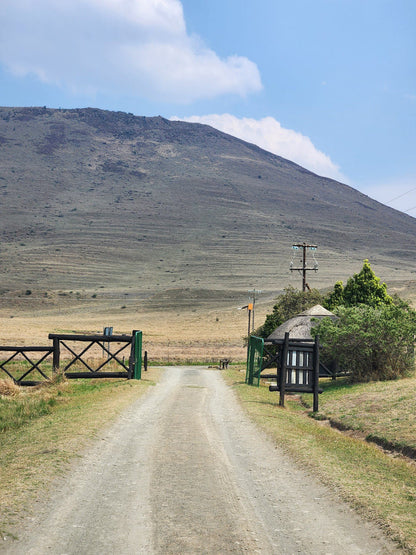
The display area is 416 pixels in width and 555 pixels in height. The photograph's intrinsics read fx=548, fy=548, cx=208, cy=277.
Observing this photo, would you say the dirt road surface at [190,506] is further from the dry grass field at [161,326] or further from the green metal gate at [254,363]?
the dry grass field at [161,326]

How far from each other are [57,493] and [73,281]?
149003mm

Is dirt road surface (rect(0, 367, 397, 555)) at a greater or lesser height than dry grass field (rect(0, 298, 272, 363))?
greater

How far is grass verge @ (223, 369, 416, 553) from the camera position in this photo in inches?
293

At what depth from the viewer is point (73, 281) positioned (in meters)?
153

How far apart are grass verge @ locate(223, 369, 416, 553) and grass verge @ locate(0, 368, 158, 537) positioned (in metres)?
4.49

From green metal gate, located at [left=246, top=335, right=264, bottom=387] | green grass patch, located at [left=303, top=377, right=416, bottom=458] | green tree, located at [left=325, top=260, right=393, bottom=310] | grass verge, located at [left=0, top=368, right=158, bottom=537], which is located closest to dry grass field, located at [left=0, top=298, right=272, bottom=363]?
green tree, located at [left=325, top=260, right=393, bottom=310]

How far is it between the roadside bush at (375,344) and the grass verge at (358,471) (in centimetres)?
1064

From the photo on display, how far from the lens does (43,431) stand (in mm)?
13211

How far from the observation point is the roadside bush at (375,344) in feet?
85.5

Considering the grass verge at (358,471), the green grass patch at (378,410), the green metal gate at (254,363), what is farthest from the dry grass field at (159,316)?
the grass verge at (358,471)

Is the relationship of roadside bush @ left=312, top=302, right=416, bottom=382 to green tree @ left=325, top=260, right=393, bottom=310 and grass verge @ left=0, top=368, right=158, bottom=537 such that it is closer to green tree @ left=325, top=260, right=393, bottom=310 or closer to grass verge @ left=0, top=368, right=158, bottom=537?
grass verge @ left=0, top=368, right=158, bottom=537

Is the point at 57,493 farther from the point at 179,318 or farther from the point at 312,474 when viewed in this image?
the point at 179,318

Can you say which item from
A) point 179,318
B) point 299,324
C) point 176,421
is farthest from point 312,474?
point 179,318

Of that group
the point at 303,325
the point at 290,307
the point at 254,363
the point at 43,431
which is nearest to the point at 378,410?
the point at 254,363
